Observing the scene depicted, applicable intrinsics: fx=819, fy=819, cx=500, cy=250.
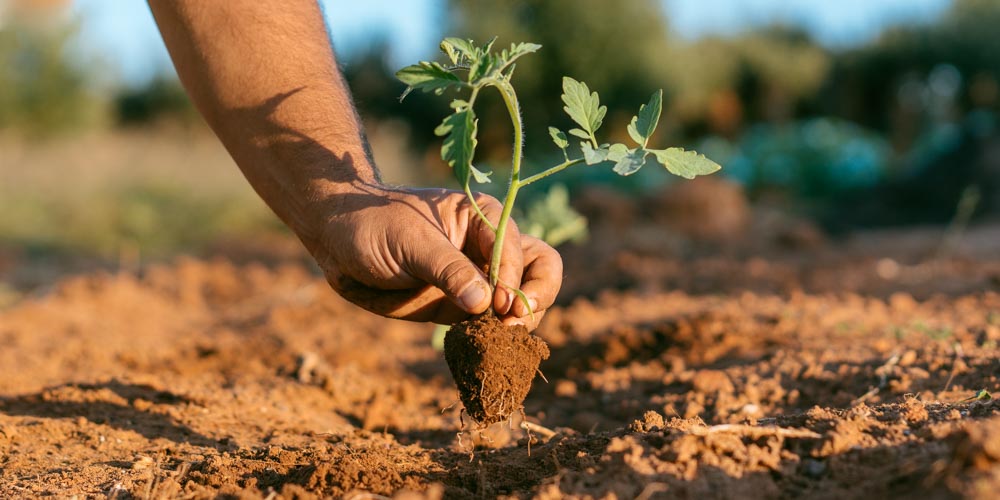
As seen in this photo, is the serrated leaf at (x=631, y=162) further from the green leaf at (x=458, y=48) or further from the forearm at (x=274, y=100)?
the forearm at (x=274, y=100)

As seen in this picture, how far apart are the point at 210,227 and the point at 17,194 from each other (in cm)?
284

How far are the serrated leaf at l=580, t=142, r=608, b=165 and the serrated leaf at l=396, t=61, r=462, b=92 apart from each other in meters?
0.33

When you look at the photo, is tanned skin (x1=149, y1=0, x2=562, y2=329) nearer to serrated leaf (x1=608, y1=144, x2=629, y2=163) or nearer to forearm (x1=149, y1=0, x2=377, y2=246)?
forearm (x1=149, y1=0, x2=377, y2=246)

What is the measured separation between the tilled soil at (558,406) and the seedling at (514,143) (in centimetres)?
20

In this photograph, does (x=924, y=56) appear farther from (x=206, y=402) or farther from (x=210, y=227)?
(x=206, y=402)

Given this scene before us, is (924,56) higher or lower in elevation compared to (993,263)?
higher

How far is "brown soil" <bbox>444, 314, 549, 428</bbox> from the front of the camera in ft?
6.86

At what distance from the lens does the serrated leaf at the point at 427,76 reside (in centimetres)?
188

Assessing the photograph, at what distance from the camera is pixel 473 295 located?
80.6 inches

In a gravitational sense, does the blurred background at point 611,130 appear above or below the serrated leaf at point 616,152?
above

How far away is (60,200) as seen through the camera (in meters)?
11.9

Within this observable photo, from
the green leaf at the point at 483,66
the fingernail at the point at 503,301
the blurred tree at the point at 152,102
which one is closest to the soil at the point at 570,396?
the fingernail at the point at 503,301

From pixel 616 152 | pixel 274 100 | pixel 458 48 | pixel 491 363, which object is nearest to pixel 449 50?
pixel 458 48

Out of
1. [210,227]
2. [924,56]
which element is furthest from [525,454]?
[924,56]
